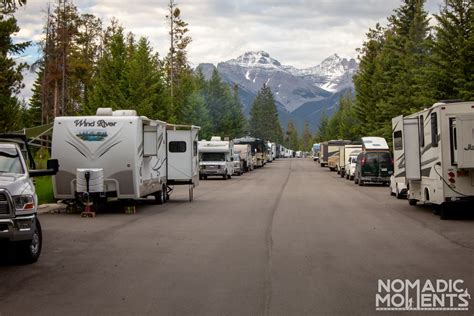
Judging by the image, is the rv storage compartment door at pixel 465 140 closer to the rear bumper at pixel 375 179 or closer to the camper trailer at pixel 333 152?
the rear bumper at pixel 375 179

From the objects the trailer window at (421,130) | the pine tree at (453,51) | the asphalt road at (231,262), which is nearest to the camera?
the asphalt road at (231,262)

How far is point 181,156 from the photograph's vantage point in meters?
27.0

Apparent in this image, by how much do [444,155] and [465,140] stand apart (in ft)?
2.71

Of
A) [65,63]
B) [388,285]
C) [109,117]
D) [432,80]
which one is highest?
[65,63]

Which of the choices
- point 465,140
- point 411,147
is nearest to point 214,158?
point 411,147

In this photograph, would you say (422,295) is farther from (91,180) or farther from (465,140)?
(91,180)

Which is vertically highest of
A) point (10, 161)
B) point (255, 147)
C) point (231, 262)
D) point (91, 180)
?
point (255, 147)

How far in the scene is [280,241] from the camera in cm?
1412

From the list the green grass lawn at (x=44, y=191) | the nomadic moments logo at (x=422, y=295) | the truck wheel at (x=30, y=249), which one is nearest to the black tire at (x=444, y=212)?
the nomadic moments logo at (x=422, y=295)

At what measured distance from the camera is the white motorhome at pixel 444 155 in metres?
17.6

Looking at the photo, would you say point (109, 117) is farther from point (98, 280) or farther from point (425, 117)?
point (98, 280)

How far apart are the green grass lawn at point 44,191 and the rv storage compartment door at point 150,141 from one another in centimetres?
506

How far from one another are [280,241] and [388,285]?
4.93m

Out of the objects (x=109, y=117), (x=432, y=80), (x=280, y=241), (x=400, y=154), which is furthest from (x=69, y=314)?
(x=432, y=80)
